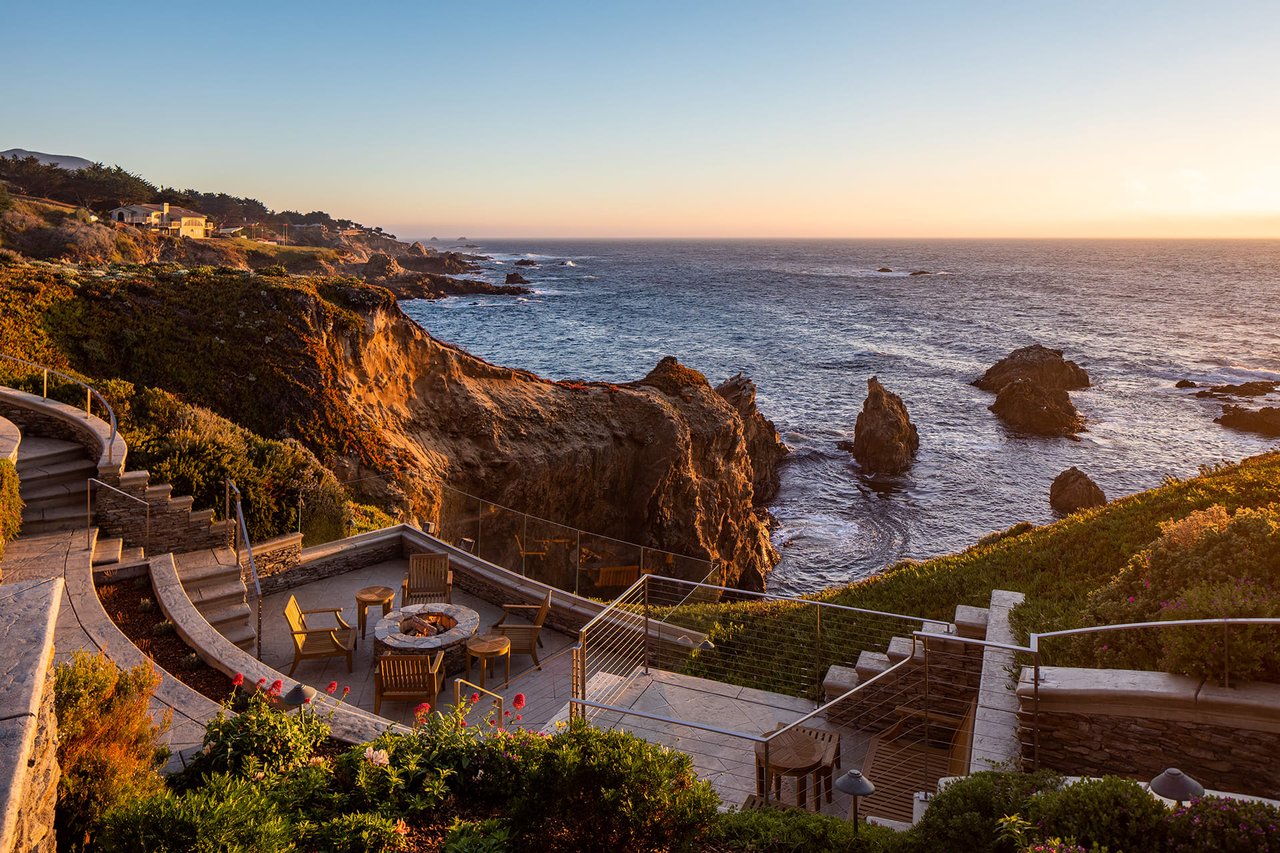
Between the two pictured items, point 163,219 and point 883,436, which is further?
point 163,219

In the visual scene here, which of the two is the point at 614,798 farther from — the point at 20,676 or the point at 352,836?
the point at 20,676

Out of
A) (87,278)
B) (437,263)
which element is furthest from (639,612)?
(437,263)

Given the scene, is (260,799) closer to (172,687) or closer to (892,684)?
(172,687)

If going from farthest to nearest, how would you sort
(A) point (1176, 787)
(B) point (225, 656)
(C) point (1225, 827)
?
(B) point (225, 656)
(A) point (1176, 787)
(C) point (1225, 827)

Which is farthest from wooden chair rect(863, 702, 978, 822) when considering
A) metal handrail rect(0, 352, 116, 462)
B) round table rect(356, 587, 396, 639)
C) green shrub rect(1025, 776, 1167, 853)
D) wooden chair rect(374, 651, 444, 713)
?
metal handrail rect(0, 352, 116, 462)

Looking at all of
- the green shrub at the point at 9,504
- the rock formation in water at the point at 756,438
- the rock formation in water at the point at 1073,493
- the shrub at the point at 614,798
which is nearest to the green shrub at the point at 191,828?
the shrub at the point at 614,798

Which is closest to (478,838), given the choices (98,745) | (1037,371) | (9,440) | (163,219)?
(98,745)
